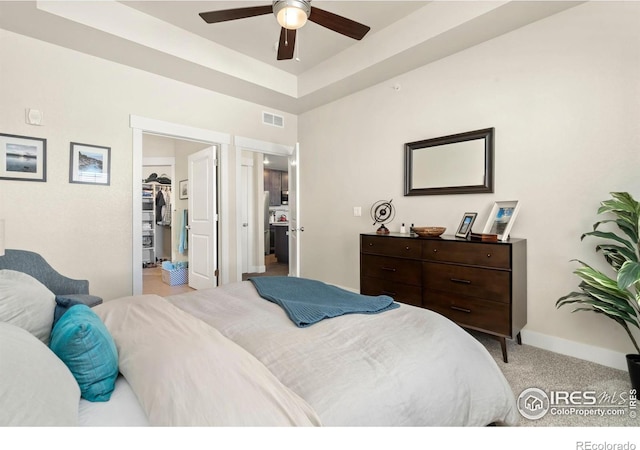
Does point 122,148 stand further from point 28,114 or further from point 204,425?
point 204,425

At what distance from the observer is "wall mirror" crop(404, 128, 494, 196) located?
2859 mm

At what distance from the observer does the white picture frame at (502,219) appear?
8.15 feet

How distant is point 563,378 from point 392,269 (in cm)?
144

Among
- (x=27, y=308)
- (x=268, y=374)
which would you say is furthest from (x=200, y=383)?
(x=27, y=308)

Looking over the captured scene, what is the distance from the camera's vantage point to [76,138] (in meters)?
2.96

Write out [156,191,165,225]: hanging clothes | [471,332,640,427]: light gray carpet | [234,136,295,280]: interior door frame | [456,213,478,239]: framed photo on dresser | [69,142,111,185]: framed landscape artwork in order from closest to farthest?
1. [471,332,640,427]: light gray carpet
2. [456,213,478,239]: framed photo on dresser
3. [69,142,111,185]: framed landscape artwork
4. [234,136,295,280]: interior door frame
5. [156,191,165,225]: hanging clothes

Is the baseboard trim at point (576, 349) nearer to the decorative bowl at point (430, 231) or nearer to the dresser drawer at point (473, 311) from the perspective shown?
the dresser drawer at point (473, 311)

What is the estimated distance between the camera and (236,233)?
4.16 meters

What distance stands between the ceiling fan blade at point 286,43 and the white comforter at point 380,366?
2.01 meters

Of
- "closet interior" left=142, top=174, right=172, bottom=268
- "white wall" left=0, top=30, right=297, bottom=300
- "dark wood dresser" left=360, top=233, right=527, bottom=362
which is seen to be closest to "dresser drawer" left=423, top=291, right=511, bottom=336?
"dark wood dresser" left=360, top=233, right=527, bottom=362

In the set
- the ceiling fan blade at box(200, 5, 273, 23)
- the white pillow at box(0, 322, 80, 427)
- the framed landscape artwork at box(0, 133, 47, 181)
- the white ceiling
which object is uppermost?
the white ceiling

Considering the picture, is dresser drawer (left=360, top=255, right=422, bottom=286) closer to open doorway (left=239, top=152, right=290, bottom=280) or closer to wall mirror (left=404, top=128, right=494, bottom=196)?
wall mirror (left=404, top=128, right=494, bottom=196)

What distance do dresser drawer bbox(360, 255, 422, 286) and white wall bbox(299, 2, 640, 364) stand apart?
617 mm
